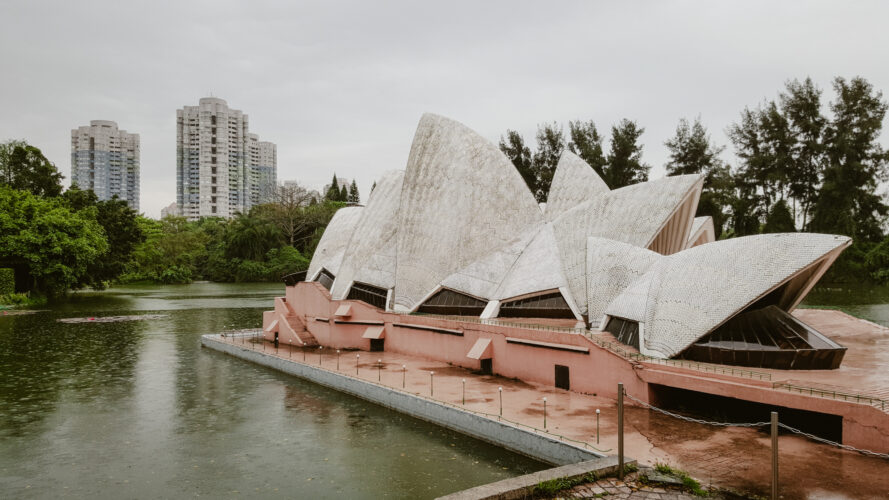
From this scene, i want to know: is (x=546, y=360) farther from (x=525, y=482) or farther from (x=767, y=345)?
(x=525, y=482)

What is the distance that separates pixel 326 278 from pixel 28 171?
51.8 m

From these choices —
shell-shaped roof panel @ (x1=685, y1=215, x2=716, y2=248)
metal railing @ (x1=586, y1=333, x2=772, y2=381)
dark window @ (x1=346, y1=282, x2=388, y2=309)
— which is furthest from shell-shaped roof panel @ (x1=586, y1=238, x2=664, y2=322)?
dark window @ (x1=346, y1=282, x2=388, y2=309)

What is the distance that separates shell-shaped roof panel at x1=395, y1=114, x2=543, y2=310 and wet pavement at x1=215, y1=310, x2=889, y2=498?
21.2ft

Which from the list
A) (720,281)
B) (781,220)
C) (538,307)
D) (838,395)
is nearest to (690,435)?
(838,395)

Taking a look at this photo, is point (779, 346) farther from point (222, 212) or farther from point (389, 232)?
point (222, 212)

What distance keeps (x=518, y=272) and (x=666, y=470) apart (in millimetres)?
15298

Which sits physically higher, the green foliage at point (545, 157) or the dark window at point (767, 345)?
the green foliage at point (545, 157)

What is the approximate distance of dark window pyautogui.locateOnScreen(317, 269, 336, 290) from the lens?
36.5m

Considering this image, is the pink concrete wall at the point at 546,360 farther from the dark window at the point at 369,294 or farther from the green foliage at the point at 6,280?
the green foliage at the point at 6,280

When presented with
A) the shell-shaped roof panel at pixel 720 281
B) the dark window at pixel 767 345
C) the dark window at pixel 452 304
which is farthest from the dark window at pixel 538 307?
the dark window at pixel 767 345

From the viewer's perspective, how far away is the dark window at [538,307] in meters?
23.0

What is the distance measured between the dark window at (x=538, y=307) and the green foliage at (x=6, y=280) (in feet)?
172

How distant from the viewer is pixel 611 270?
21656mm

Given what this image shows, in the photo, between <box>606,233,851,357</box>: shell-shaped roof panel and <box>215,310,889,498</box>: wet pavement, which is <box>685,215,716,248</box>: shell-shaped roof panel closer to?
<box>215,310,889,498</box>: wet pavement
